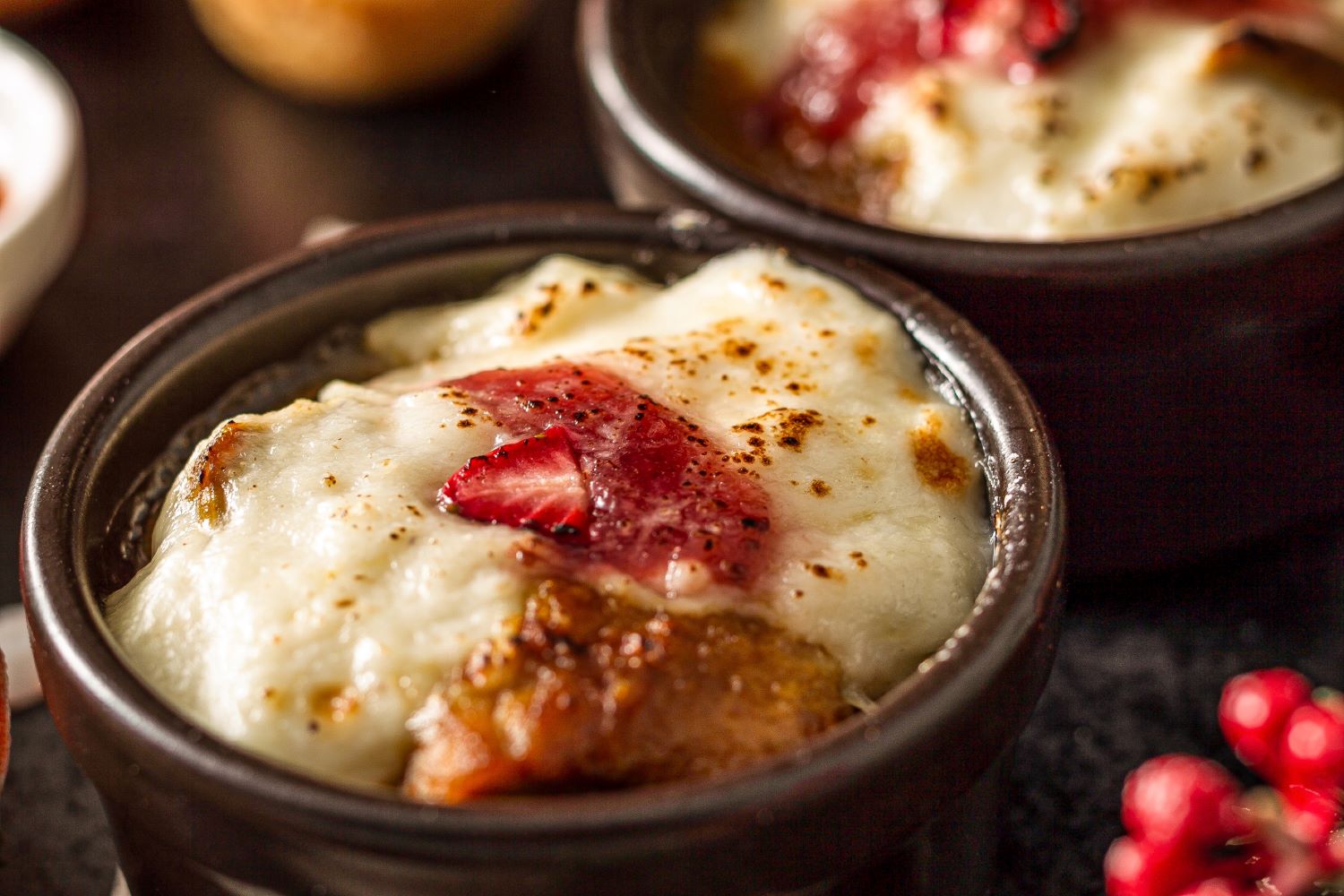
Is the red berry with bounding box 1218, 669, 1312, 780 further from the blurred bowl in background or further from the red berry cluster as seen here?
the blurred bowl in background

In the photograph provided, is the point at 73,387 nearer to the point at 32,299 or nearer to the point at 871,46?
the point at 32,299

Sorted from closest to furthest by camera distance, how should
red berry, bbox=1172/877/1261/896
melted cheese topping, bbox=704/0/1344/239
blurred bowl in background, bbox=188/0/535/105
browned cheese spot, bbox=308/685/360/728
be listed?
browned cheese spot, bbox=308/685/360/728 < red berry, bbox=1172/877/1261/896 < melted cheese topping, bbox=704/0/1344/239 < blurred bowl in background, bbox=188/0/535/105

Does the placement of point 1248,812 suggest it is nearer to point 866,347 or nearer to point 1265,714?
point 1265,714

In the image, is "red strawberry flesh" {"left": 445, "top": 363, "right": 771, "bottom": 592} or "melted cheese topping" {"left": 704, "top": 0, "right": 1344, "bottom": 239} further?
"melted cheese topping" {"left": 704, "top": 0, "right": 1344, "bottom": 239}

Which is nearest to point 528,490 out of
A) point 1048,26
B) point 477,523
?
point 477,523

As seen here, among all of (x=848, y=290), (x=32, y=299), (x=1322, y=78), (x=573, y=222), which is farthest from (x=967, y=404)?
(x=32, y=299)

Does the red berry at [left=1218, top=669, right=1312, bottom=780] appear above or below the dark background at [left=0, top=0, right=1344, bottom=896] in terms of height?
above

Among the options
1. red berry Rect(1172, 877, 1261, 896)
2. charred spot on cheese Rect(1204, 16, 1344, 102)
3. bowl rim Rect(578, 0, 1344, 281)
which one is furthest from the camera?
charred spot on cheese Rect(1204, 16, 1344, 102)

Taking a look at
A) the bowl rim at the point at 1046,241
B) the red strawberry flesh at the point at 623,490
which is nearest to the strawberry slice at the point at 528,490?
the red strawberry flesh at the point at 623,490

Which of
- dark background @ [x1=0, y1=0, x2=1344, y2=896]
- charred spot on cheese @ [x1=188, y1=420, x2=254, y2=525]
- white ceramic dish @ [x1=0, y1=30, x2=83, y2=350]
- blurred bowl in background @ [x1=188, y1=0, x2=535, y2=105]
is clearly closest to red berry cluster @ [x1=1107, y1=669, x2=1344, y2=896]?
dark background @ [x1=0, y1=0, x2=1344, y2=896]
